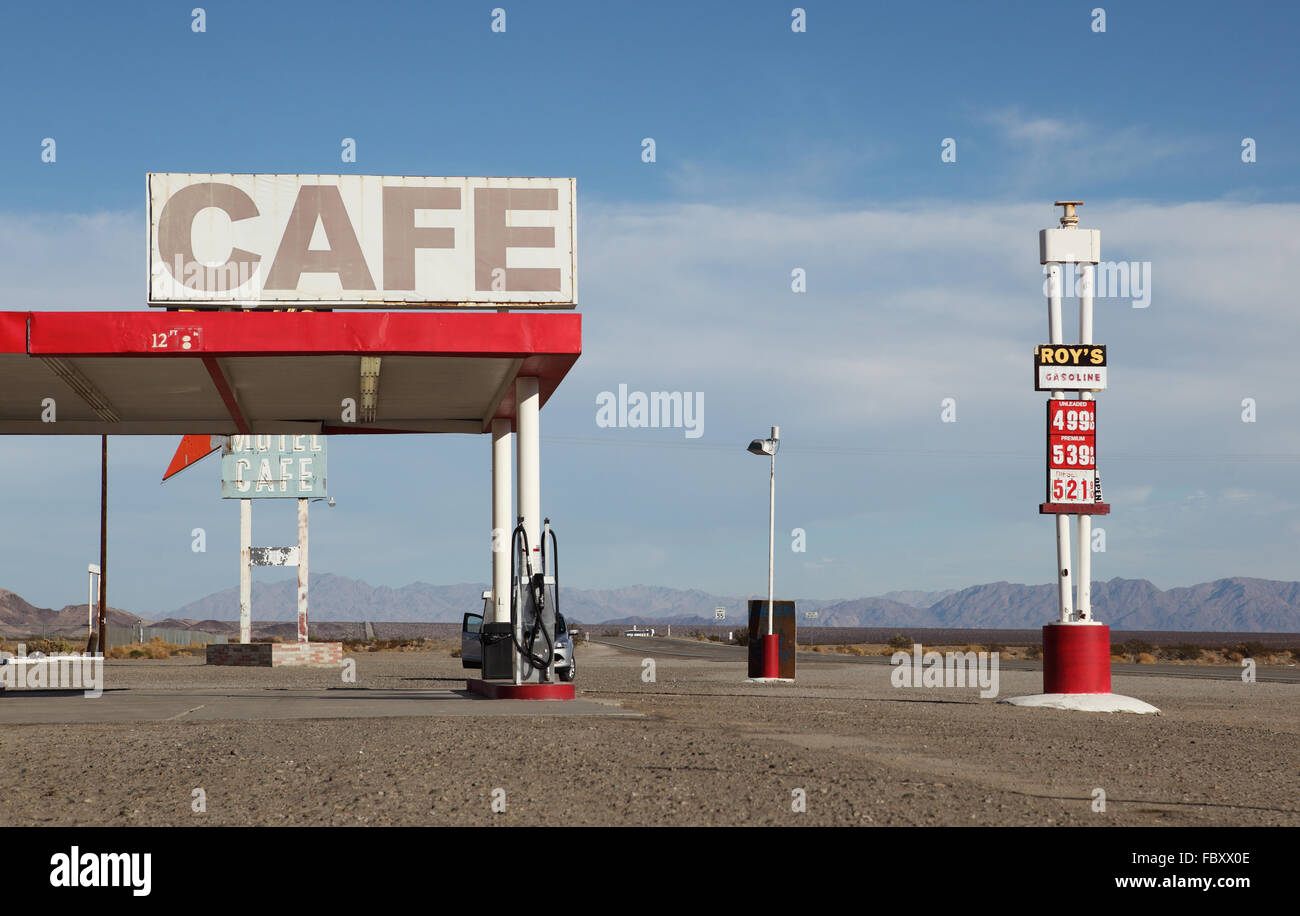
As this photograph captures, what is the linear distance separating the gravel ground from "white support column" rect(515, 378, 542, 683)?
2828 mm

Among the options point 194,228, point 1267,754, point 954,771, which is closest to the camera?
point 954,771

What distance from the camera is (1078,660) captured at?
2166 cm

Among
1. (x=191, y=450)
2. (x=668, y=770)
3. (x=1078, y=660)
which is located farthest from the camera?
(x=191, y=450)

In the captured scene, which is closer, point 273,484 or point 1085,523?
point 1085,523

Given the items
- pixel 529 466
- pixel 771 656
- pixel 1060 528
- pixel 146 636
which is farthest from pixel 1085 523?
pixel 146 636

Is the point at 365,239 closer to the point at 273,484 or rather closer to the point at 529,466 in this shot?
the point at 529,466

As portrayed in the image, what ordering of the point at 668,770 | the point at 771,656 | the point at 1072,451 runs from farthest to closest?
the point at 771,656, the point at 1072,451, the point at 668,770

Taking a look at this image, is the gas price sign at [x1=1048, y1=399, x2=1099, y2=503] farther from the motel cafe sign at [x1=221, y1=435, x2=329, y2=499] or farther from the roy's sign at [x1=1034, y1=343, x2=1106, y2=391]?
the motel cafe sign at [x1=221, y1=435, x2=329, y2=499]

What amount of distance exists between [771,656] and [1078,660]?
11244 millimetres

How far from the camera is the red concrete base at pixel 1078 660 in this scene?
21625mm

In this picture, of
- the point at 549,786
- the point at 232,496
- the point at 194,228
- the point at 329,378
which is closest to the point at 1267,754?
the point at 549,786

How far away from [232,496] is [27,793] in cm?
3356
